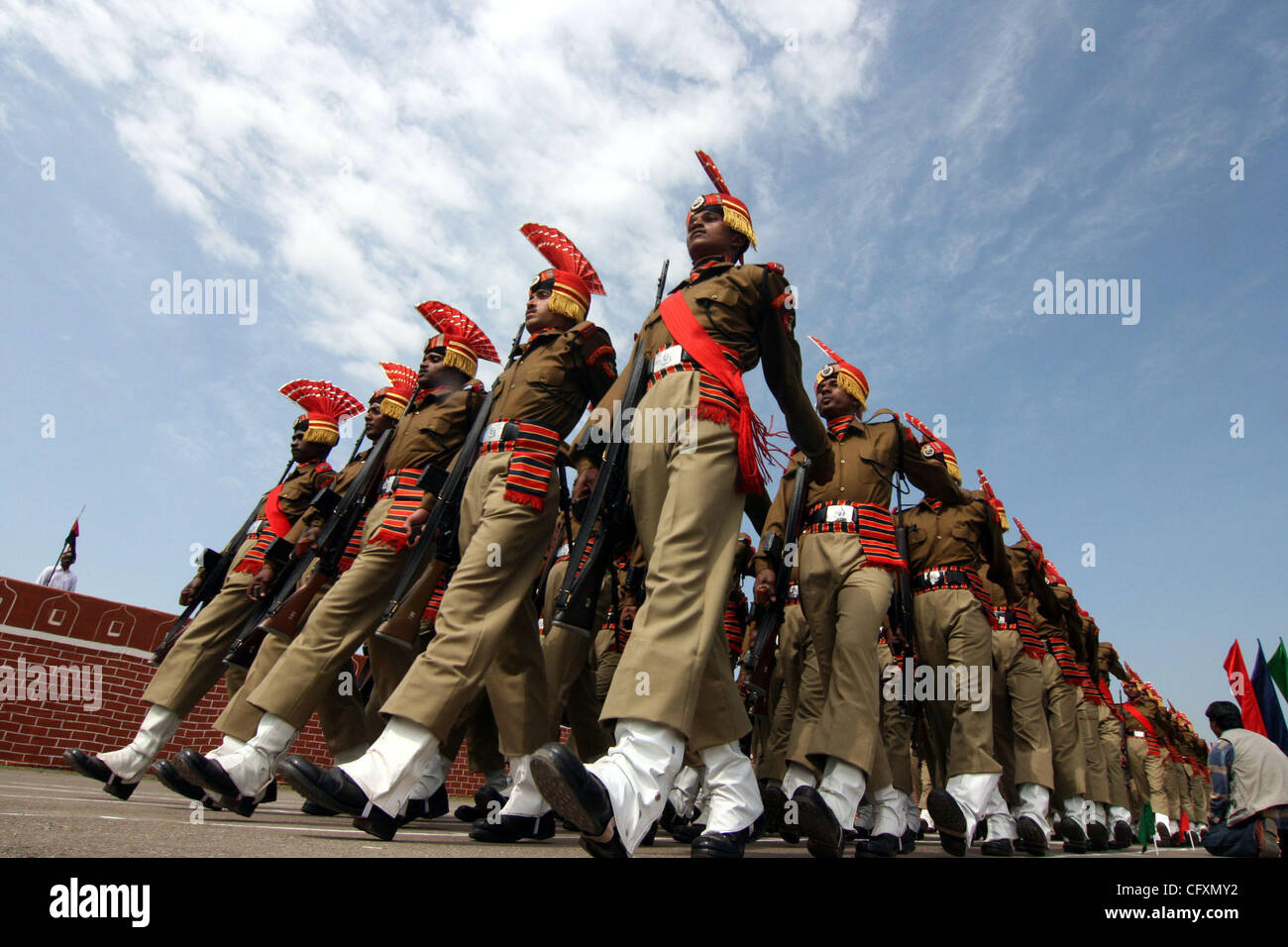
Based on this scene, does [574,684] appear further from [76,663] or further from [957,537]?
[76,663]

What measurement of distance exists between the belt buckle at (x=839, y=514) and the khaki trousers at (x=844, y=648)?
88 millimetres

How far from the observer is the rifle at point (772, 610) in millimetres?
4199

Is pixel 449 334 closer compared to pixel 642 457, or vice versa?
pixel 642 457

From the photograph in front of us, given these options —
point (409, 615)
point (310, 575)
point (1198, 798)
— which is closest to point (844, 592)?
point (409, 615)

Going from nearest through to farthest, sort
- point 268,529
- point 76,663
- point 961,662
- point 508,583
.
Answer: point 508,583 < point 961,662 < point 268,529 < point 76,663

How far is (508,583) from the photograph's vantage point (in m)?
3.16

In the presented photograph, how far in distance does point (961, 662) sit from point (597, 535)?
3.09m

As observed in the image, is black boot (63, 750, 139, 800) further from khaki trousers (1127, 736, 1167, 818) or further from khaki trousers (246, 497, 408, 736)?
khaki trousers (1127, 736, 1167, 818)

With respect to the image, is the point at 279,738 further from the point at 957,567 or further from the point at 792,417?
the point at 957,567

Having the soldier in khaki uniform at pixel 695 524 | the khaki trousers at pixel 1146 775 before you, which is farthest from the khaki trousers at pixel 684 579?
the khaki trousers at pixel 1146 775
